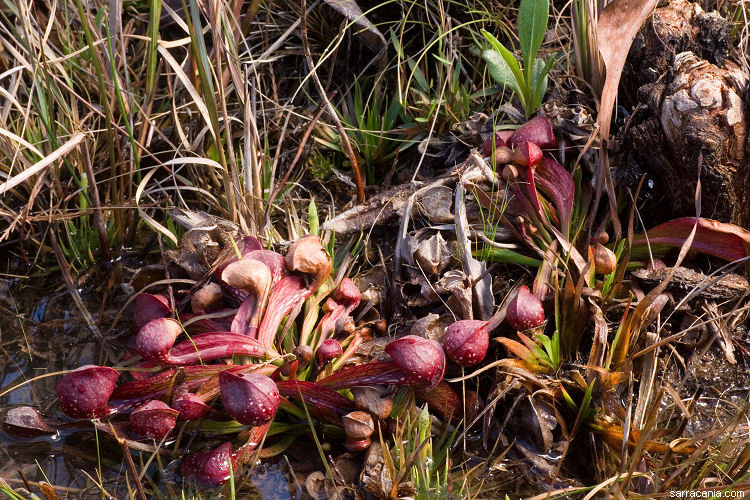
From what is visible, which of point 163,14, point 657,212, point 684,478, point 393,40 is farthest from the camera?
point 163,14

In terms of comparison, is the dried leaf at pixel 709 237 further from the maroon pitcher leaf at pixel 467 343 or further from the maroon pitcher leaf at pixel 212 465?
the maroon pitcher leaf at pixel 212 465

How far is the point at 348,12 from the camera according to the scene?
2816mm

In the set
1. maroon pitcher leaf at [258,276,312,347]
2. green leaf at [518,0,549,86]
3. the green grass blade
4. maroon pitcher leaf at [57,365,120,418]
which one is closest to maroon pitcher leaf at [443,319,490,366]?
maroon pitcher leaf at [258,276,312,347]

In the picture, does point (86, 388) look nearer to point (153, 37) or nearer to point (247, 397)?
point (247, 397)

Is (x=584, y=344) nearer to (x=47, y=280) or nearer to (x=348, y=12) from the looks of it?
(x=348, y=12)

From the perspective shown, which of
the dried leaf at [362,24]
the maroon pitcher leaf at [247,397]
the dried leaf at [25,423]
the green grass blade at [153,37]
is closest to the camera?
the maroon pitcher leaf at [247,397]

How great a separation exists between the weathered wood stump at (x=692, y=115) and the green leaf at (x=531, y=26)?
1.12ft

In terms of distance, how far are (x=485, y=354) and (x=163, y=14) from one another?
2.12m

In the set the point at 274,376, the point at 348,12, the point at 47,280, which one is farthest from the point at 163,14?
the point at 274,376

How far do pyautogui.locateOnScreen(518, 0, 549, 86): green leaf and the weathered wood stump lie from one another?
1.12 feet

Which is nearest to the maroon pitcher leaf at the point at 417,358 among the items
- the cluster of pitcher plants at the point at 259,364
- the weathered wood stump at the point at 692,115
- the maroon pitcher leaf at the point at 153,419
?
the cluster of pitcher plants at the point at 259,364

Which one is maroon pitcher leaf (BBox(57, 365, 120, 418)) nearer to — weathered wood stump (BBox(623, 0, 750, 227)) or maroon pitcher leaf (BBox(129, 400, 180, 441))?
maroon pitcher leaf (BBox(129, 400, 180, 441))

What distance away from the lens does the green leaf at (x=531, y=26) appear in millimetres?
2338

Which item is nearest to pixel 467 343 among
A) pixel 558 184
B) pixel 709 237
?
pixel 558 184
